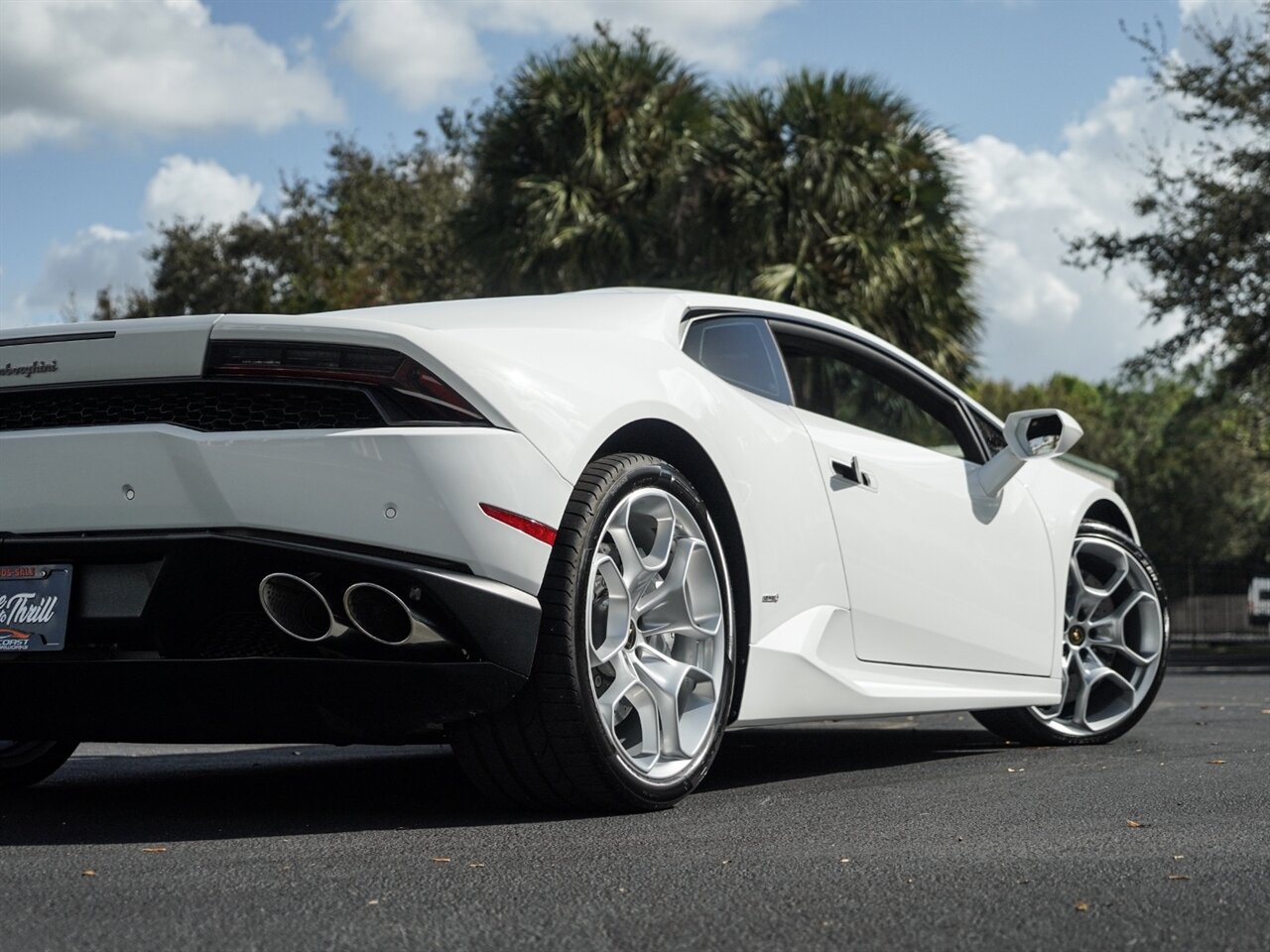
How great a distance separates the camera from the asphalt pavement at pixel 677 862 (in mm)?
2480

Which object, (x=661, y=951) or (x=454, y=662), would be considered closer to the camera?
(x=661, y=951)

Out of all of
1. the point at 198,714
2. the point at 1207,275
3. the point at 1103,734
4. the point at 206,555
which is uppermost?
the point at 1207,275

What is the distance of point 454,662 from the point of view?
3414mm

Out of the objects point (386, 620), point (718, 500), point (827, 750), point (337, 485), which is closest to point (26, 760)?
point (386, 620)

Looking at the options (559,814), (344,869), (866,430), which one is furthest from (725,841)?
(866,430)

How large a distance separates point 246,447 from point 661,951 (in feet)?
5.06

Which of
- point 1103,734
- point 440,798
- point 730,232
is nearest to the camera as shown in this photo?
point 440,798

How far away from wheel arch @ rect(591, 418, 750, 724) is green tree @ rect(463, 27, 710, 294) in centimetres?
1648

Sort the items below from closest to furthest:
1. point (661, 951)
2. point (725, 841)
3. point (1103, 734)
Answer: point (661, 951)
point (725, 841)
point (1103, 734)

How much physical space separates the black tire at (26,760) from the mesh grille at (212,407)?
62.6 inches

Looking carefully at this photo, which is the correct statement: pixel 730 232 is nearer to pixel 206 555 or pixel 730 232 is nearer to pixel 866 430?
pixel 866 430

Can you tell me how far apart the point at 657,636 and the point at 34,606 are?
4.77 ft

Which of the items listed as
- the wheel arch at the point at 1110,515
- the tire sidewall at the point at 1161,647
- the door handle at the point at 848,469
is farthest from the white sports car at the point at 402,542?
the wheel arch at the point at 1110,515

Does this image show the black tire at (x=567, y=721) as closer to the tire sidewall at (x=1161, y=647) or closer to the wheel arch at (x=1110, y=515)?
the tire sidewall at (x=1161, y=647)
